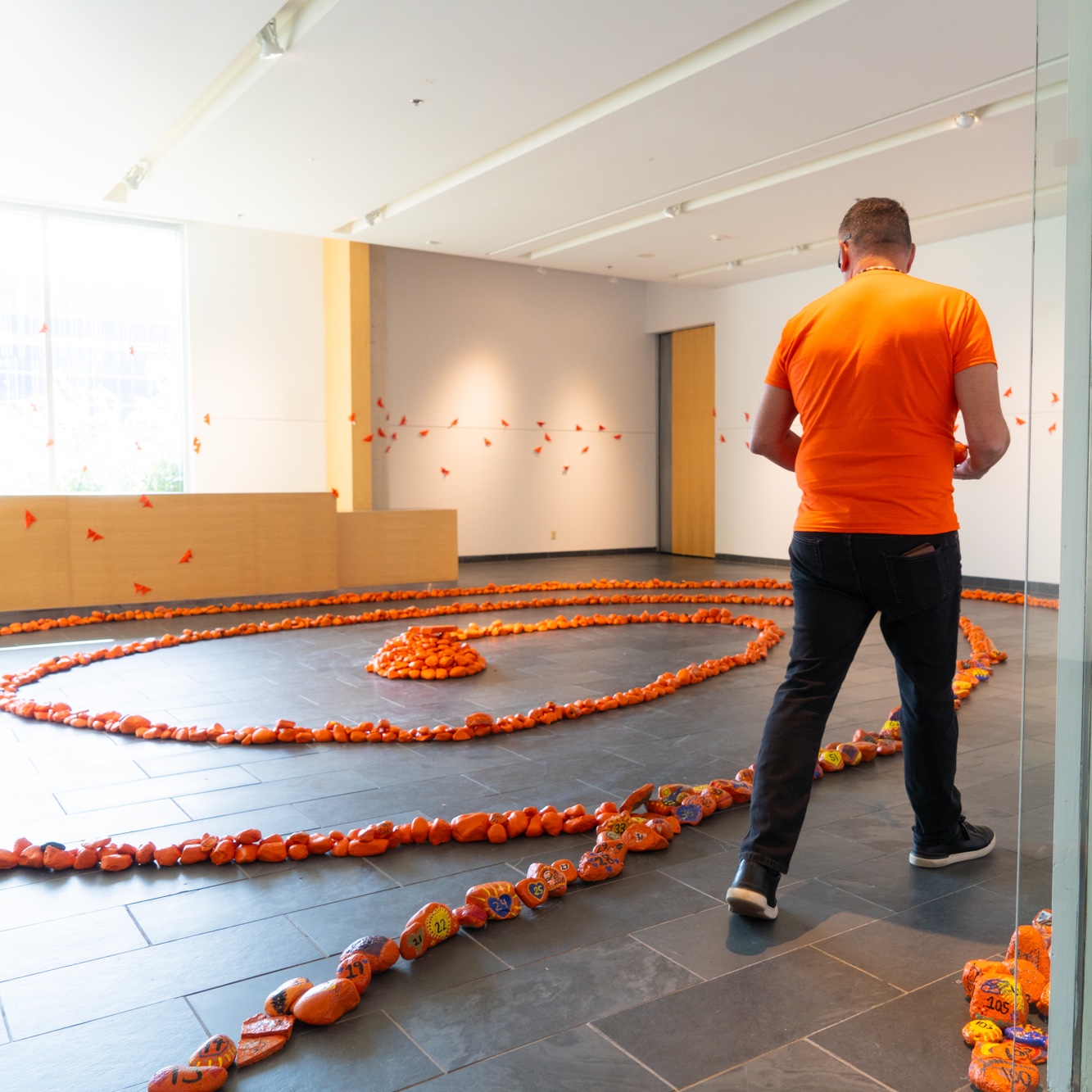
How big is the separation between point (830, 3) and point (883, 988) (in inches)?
180

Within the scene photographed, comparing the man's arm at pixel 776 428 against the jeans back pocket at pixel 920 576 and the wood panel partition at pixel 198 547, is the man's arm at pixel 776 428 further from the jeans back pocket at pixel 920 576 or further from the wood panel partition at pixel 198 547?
the wood panel partition at pixel 198 547

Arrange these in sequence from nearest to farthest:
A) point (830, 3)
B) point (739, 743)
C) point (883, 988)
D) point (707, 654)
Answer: point (883, 988), point (739, 743), point (830, 3), point (707, 654)

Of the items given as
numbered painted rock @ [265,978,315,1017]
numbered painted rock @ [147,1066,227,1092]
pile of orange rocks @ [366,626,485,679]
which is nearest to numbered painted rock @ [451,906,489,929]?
numbered painted rock @ [265,978,315,1017]

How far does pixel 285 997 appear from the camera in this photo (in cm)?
182

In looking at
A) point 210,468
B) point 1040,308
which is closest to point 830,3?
point 1040,308

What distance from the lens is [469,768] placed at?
346 cm

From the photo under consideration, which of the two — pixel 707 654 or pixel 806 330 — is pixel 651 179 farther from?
pixel 806 330

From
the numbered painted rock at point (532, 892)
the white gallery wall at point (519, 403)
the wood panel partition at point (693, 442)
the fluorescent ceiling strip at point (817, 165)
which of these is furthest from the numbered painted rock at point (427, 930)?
the wood panel partition at point (693, 442)

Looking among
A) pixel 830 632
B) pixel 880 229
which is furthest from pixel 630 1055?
pixel 880 229

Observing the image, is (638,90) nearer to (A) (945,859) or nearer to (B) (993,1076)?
(A) (945,859)

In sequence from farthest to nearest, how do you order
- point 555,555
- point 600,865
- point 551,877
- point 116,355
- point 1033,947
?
point 555,555
point 116,355
point 600,865
point 551,877
point 1033,947

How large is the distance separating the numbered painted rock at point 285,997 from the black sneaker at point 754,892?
912 mm

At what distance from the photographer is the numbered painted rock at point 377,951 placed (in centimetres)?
196

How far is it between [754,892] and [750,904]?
0.08 feet
